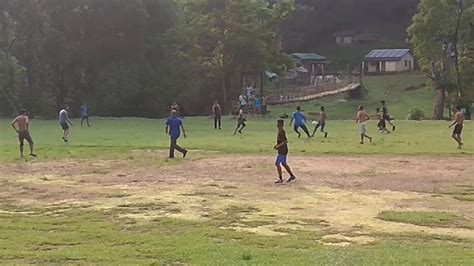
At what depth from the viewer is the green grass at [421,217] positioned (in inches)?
534

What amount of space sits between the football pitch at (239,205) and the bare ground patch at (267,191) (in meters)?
0.03

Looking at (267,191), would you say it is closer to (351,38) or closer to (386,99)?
(386,99)

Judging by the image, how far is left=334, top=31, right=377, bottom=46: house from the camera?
341 feet

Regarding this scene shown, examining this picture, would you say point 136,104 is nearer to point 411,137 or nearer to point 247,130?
point 247,130

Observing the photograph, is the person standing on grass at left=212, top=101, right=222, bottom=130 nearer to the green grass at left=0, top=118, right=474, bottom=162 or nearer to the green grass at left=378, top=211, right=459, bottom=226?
the green grass at left=0, top=118, right=474, bottom=162

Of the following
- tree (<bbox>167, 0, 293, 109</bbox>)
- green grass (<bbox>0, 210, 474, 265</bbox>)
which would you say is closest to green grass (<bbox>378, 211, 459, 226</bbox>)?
green grass (<bbox>0, 210, 474, 265</bbox>)

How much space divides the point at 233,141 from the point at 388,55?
66.5 metres

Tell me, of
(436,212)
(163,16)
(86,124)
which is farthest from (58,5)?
(436,212)

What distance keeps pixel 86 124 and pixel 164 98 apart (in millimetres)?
14263

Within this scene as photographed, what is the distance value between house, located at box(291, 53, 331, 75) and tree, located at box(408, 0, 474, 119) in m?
Result: 34.8

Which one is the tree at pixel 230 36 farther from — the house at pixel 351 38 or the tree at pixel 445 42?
the house at pixel 351 38

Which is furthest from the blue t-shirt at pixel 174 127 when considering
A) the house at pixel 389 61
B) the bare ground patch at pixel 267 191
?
the house at pixel 389 61

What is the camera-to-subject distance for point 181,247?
11219 millimetres

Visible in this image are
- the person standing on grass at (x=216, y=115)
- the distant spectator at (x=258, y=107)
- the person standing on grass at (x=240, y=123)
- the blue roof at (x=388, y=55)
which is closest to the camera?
the person standing on grass at (x=240, y=123)
